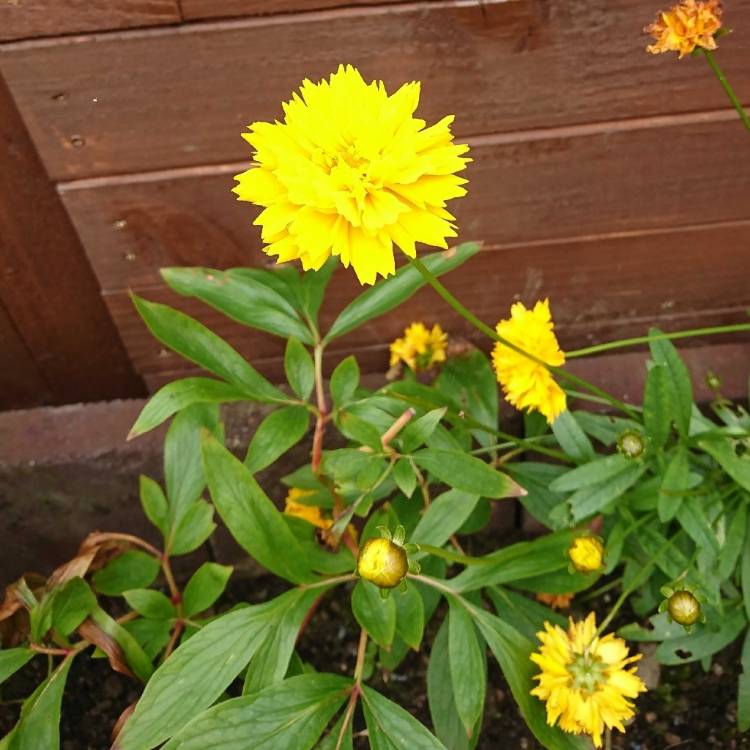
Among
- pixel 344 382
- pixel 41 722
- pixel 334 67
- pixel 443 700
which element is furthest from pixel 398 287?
pixel 41 722

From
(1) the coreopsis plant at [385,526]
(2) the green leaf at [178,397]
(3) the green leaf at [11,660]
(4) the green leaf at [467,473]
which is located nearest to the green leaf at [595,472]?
(1) the coreopsis plant at [385,526]

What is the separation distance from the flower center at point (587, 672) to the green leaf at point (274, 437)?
327 mm

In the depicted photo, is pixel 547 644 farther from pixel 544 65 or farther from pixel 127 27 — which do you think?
pixel 127 27

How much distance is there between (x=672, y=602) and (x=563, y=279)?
0.50 metres

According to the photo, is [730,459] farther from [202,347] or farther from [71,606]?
[71,606]

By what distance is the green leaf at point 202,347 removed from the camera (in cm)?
82

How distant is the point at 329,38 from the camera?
2.74 feet

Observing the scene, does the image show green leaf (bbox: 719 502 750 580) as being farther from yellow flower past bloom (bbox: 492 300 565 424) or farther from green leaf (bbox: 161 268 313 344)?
green leaf (bbox: 161 268 313 344)

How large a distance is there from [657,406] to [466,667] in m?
0.32

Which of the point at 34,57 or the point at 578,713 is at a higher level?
the point at 34,57

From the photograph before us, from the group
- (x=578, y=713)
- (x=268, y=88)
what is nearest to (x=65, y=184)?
(x=268, y=88)

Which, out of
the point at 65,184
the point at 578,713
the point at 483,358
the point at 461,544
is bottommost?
the point at 578,713

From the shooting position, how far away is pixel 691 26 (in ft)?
2.26

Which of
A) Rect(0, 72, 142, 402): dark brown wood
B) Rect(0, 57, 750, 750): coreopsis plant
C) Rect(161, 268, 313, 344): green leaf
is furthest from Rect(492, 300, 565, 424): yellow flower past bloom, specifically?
Rect(0, 72, 142, 402): dark brown wood
